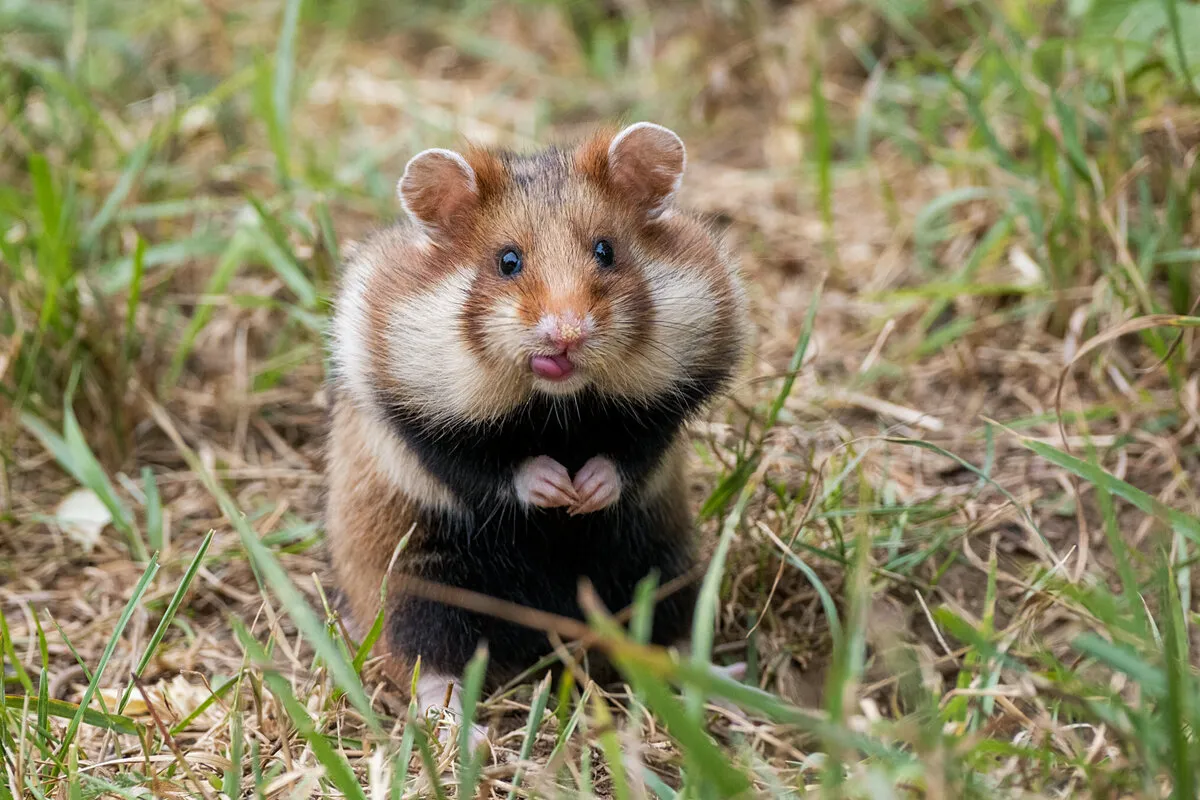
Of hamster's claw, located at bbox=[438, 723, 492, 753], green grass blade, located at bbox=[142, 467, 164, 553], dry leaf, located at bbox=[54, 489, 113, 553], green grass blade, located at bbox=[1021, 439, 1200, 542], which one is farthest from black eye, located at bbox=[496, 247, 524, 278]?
dry leaf, located at bbox=[54, 489, 113, 553]

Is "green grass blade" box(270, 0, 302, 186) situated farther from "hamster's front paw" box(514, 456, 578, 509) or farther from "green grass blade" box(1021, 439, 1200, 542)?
"green grass blade" box(1021, 439, 1200, 542)

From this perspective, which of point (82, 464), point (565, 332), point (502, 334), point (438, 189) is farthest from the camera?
point (82, 464)

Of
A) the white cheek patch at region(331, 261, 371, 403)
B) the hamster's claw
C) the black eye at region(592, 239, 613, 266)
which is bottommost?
the hamster's claw

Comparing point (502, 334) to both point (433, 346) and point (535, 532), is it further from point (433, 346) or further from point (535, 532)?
point (535, 532)

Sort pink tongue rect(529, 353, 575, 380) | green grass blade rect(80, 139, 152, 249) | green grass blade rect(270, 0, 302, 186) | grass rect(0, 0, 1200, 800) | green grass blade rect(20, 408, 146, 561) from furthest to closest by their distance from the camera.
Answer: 1. green grass blade rect(270, 0, 302, 186)
2. green grass blade rect(80, 139, 152, 249)
3. green grass blade rect(20, 408, 146, 561)
4. pink tongue rect(529, 353, 575, 380)
5. grass rect(0, 0, 1200, 800)

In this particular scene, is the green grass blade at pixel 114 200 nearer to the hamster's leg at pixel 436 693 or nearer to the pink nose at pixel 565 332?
the hamster's leg at pixel 436 693

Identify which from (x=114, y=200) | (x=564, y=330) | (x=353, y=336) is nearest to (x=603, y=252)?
(x=564, y=330)

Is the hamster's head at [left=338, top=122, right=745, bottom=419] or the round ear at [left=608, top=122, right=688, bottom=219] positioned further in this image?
the round ear at [left=608, top=122, right=688, bottom=219]
